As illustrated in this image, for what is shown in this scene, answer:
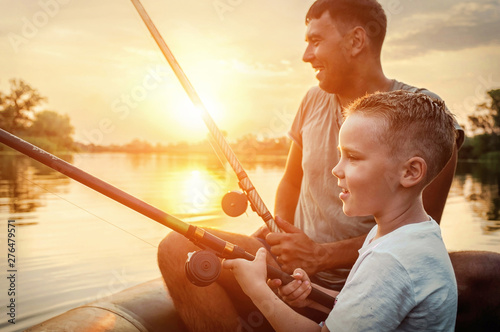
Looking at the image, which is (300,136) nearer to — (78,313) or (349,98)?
(349,98)

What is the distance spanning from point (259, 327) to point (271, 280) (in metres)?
0.53

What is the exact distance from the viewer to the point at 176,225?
1.74 m

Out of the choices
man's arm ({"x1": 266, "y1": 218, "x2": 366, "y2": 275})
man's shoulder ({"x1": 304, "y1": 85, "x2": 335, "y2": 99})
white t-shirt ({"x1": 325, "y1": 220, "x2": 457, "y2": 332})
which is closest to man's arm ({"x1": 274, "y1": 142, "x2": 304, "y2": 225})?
man's shoulder ({"x1": 304, "y1": 85, "x2": 335, "y2": 99})

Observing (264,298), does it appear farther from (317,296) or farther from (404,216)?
(404,216)

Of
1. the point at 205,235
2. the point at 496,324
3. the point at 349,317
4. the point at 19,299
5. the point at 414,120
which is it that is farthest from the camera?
the point at 19,299

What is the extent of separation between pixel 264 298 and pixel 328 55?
1.66 m

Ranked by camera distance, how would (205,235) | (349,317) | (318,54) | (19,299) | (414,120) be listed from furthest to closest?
(19,299)
(318,54)
(205,235)
(414,120)
(349,317)

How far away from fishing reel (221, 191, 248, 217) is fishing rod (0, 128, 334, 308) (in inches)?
20.3

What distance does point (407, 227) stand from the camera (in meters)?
1.45

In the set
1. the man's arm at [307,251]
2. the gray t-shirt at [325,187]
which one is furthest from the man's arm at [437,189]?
the man's arm at [307,251]

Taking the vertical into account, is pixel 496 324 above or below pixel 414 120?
below

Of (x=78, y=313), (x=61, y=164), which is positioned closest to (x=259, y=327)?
(x=78, y=313)

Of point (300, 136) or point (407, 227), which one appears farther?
point (300, 136)

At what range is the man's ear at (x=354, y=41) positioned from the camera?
277cm
